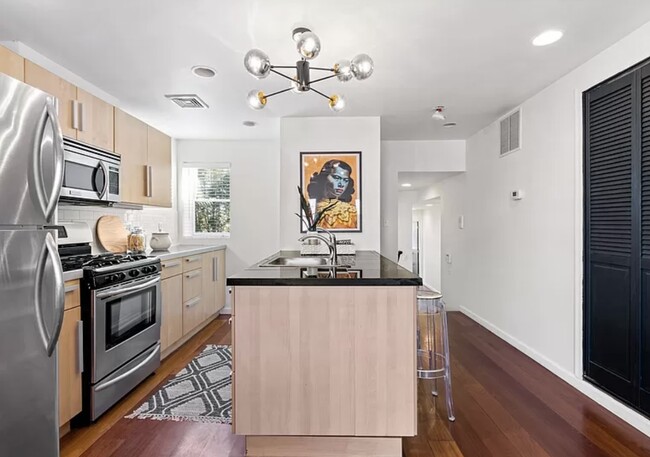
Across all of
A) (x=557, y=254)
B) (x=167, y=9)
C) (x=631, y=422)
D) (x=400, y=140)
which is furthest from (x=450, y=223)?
(x=167, y=9)

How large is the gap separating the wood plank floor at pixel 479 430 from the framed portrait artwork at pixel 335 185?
5.86ft

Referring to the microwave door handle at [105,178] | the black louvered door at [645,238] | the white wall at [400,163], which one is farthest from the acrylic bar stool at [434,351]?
the microwave door handle at [105,178]

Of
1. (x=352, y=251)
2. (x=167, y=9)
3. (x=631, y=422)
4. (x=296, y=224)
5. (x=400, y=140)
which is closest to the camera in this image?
(x=167, y=9)

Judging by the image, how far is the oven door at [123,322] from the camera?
7.54 ft

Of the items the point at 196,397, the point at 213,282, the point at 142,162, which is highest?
the point at 142,162

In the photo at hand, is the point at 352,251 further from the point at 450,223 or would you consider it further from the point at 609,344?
the point at 450,223

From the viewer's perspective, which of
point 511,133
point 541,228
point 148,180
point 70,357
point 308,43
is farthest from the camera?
point 511,133

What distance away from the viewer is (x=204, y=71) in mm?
2814

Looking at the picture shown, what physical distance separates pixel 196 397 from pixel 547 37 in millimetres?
3303

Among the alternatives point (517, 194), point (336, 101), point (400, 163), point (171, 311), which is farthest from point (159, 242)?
point (517, 194)

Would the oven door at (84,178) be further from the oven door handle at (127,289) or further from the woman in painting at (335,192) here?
the woman in painting at (335,192)

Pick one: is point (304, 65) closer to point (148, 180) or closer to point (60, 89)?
point (60, 89)

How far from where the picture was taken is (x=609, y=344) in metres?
2.50

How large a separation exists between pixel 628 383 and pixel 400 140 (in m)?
3.63
